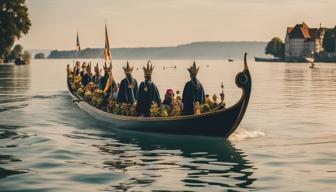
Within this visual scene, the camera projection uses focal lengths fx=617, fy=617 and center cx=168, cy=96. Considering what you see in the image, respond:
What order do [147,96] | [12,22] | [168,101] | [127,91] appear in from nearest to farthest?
[147,96] → [168,101] → [127,91] → [12,22]

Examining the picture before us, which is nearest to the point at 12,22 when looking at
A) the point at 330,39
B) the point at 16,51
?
the point at 16,51

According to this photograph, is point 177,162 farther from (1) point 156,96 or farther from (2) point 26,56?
(2) point 26,56

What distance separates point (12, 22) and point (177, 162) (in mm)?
109914

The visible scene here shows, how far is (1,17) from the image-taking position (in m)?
125

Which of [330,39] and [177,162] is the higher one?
[330,39]

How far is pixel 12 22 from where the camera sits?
122688 millimetres

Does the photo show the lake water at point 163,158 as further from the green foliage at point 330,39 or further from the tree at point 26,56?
the green foliage at point 330,39

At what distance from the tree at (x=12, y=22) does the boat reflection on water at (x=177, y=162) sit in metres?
104

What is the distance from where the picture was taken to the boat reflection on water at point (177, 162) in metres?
15.6

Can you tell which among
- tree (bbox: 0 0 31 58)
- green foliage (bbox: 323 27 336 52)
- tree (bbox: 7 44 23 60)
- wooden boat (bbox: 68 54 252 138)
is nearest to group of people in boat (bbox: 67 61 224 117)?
wooden boat (bbox: 68 54 252 138)

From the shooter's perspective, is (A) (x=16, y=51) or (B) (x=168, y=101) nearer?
(B) (x=168, y=101)

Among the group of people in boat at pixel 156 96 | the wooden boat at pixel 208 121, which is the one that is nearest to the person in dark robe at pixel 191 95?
the group of people in boat at pixel 156 96

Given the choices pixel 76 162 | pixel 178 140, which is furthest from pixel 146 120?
pixel 76 162

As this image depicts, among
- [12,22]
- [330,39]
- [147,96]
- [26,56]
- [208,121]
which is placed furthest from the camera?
[330,39]
